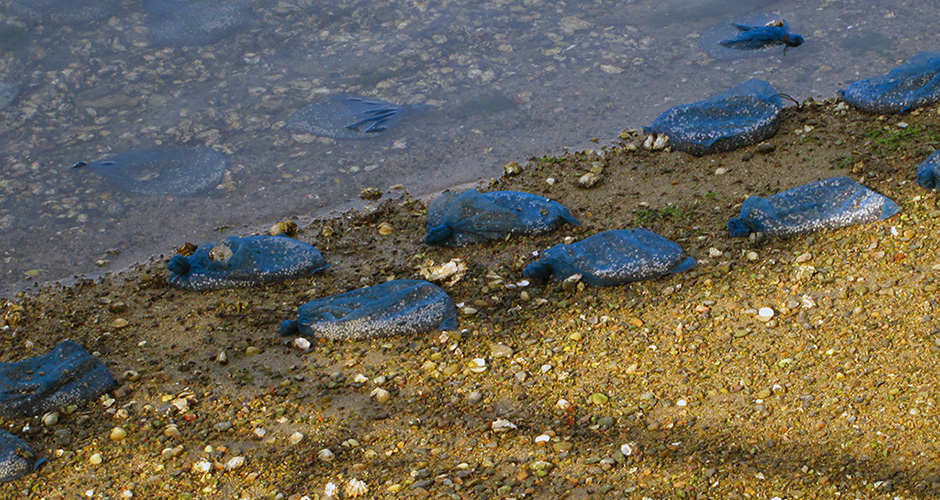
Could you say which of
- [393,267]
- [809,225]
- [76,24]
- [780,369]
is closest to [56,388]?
[393,267]

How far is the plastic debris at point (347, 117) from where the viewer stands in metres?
4.38

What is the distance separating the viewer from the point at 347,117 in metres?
4.49

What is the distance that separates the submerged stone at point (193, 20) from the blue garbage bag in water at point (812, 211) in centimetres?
365

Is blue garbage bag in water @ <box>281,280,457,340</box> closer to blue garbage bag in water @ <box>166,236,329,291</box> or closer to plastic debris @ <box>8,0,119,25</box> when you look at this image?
blue garbage bag in water @ <box>166,236,329,291</box>

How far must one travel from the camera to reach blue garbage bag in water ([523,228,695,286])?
2.83 metres

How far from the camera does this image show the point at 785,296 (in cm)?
264

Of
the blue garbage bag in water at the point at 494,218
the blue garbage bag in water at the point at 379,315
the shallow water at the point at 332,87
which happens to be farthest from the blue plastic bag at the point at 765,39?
the blue garbage bag in water at the point at 379,315

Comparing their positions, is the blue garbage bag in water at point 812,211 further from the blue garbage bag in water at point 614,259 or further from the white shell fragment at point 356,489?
the white shell fragment at point 356,489

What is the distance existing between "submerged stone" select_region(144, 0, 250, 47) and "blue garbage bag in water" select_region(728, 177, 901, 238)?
365 centimetres

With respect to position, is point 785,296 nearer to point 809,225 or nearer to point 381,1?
point 809,225

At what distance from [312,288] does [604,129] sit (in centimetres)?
184

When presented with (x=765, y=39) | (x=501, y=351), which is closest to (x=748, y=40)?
(x=765, y=39)

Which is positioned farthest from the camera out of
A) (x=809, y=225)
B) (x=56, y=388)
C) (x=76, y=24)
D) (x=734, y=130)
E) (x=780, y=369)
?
(x=76, y=24)

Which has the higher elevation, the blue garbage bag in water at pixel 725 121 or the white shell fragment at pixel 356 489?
the blue garbage bag in water at pixel 725 121
